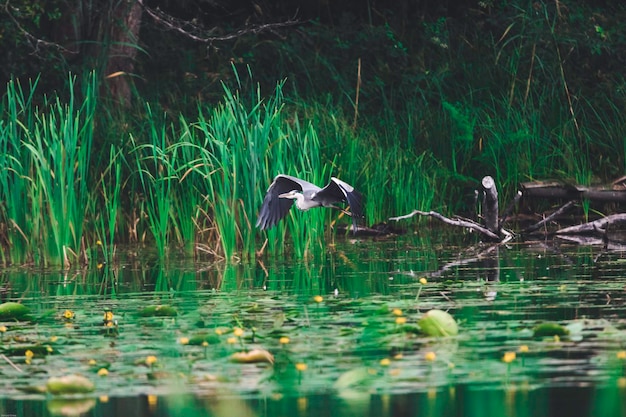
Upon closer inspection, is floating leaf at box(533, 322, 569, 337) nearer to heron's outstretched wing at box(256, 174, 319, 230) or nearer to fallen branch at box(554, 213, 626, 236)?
heron's outstretched wing at box(256, 174, 319, 230)

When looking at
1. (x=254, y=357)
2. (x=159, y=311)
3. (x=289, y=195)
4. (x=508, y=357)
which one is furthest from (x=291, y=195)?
(x=508, y=357)

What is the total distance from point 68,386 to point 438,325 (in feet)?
5.45

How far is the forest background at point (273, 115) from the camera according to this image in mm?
9922

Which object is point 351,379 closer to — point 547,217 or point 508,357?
point 508,357

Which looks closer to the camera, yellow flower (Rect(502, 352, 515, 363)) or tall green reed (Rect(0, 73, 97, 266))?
yellow flower (Rect(502, 352, 515, 363))

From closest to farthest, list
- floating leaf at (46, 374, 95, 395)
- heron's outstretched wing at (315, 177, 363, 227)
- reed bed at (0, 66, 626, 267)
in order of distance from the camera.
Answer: floating leaf at (46, 374, 95, 395)
heron's outstretched wing at (315, 177, 363, 227)
reed bed at (0, 66, 626, 267)

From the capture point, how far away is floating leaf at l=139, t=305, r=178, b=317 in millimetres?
6789

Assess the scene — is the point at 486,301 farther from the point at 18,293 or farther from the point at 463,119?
the point at 463,119

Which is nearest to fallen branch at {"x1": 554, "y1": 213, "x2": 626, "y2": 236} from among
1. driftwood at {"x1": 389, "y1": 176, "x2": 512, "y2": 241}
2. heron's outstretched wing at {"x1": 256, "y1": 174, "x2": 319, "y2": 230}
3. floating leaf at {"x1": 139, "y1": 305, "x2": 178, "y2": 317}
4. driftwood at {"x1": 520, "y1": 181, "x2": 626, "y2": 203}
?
driftwood at {"x1": 389, "y1": 176, "x2": 512, "y2": 241}

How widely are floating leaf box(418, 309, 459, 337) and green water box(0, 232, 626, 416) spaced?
0.15 feet

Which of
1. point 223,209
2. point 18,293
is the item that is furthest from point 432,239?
point 18,293

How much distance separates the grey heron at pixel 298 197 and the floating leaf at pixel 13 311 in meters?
2.58

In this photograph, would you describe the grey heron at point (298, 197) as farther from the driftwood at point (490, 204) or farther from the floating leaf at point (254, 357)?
the floating leaf at point (254, 357)

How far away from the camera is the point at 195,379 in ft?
16.8
